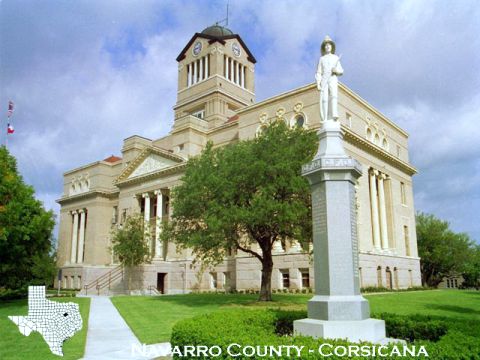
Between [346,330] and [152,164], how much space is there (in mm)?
46607

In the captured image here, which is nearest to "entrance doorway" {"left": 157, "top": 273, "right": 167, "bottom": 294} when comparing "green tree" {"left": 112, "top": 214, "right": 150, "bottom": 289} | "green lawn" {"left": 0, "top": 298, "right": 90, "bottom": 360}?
"green tree" {"left": 112, "top": 214, "right": 150, "bottom": 289}

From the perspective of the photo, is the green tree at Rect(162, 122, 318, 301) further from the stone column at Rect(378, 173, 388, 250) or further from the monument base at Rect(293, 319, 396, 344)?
the stone column at Rect(378, 173, 388, 250)

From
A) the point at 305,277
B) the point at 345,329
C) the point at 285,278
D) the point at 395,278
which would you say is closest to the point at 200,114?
the point at 285,278

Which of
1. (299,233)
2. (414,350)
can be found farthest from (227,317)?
(299,233)

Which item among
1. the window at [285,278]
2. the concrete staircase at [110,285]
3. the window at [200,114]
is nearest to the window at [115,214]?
the concrete staircase at [110,285]

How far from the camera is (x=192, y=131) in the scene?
53250 millimetres

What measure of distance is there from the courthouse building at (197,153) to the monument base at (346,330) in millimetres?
17244

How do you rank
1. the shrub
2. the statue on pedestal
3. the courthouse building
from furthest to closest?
the courthouse building < the statue on pedestal < the shrub

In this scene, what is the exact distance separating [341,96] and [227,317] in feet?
115

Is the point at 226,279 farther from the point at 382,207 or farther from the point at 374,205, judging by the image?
the point at 382,207

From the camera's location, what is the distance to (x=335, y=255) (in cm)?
1141

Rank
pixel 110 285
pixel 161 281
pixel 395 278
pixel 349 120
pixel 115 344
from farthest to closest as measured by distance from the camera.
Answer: pixel 110 285 → pixel 161 281 → pixel 395 278 → pixel 349 120 → pixel 115 344

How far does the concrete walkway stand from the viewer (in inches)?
460

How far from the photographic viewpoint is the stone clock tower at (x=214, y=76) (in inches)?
2564
